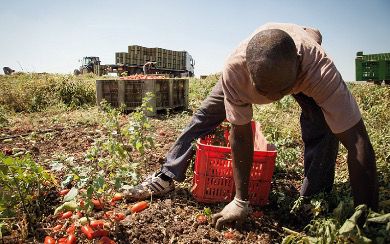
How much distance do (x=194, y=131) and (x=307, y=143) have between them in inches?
40.4

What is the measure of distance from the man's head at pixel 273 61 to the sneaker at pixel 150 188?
149 cm

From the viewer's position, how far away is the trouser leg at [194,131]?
9.86 feet

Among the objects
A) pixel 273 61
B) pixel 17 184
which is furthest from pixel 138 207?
pixel 273 61

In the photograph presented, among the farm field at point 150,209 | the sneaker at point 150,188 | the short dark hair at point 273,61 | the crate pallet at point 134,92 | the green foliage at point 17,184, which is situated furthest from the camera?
the crate pallet at point 134,92

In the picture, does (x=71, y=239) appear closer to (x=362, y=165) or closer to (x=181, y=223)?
(x=181, y=223)

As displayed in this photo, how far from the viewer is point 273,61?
1.79 meters

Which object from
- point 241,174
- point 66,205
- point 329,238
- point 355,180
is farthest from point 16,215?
point 355,180

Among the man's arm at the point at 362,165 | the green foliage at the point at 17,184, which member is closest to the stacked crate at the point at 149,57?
the green foliage at the point at 17,184

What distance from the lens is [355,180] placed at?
6.45 feet

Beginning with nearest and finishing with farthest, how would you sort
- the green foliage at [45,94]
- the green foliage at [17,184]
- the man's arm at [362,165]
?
the man's arm at [362,165] < the green foliage at [17,184] < the green foliage at [45,94]

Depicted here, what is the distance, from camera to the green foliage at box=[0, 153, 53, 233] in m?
2.36

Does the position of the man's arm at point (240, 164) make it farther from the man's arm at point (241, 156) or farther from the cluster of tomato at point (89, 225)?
the cluster of tomato at point (89, 225)

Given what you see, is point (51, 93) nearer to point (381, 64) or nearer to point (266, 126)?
point (266, 126)

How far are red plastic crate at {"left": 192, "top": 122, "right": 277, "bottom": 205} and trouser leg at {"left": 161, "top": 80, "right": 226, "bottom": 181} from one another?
0.80ft
